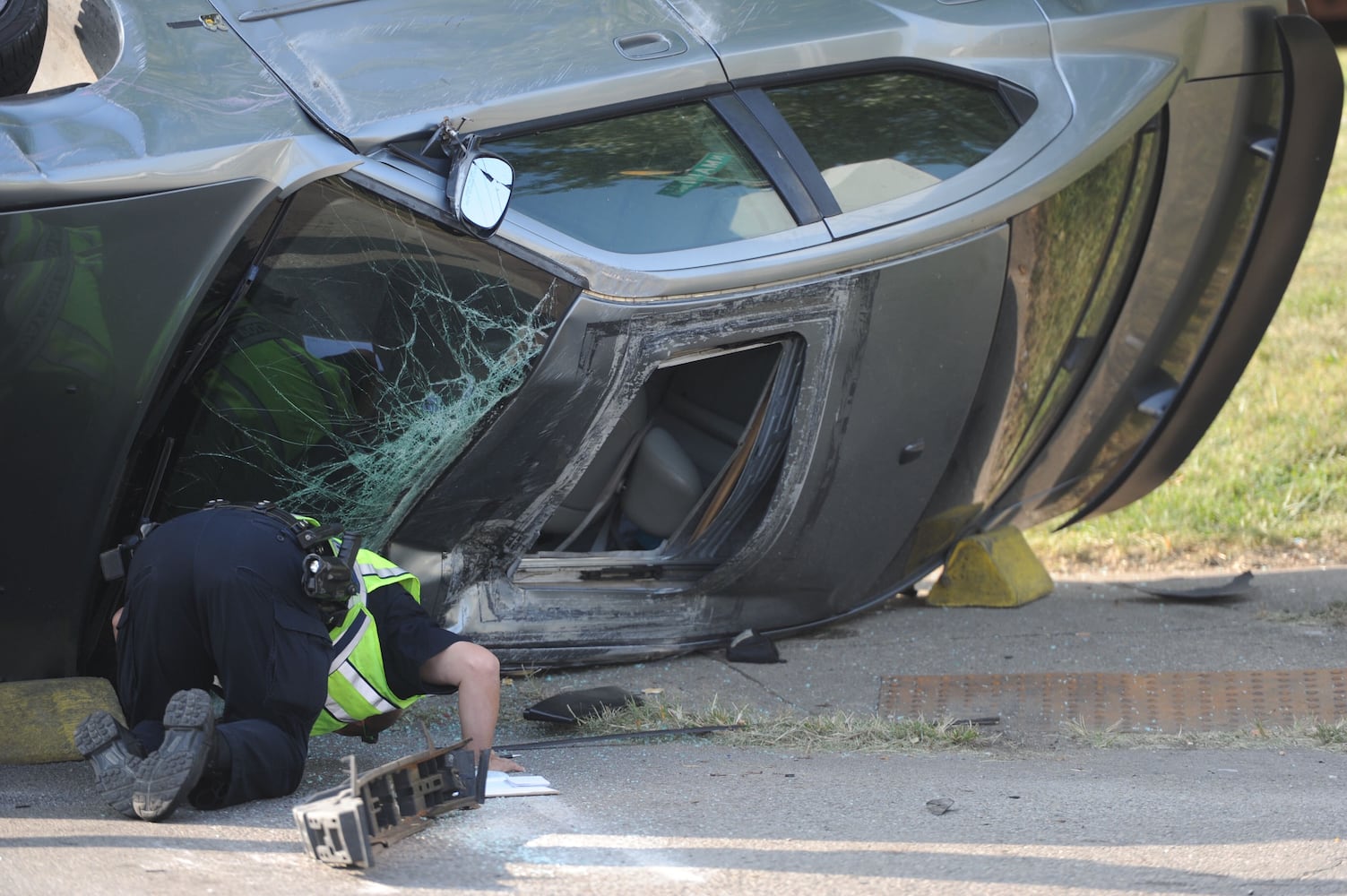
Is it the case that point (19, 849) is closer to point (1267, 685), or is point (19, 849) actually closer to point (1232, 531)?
point (1267, 685)

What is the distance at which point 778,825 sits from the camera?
9.36 ft

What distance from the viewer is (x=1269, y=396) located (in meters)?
7.76

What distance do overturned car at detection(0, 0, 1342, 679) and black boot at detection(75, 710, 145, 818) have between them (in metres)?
0.64

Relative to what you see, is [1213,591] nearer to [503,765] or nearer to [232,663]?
[503,765]

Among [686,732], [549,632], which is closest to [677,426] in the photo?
[549,632]

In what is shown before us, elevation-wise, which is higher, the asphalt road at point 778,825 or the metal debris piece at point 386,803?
the metal debris piece at point 386,803

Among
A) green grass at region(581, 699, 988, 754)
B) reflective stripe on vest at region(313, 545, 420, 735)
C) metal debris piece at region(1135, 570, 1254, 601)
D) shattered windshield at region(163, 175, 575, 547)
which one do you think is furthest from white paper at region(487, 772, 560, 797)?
metal debris piece at region(1135, 570, 1254, 601)

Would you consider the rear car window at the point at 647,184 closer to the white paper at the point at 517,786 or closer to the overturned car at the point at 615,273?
the overturned car at the point at 615,273

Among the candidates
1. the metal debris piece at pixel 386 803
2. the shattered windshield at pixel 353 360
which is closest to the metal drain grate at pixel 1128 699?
the metal debris piece at pixel 386 803

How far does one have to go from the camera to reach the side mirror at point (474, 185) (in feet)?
11.0

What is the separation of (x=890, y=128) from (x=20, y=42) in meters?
2.38

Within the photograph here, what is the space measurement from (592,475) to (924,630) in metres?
1.43

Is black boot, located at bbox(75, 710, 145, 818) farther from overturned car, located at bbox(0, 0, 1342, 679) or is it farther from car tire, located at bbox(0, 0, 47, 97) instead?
car tire, located at bbox(0, 0, 47, 97)

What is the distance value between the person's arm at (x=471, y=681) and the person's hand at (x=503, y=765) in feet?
0.05
